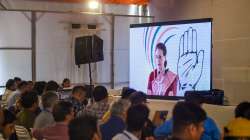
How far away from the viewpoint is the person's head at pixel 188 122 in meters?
2.69

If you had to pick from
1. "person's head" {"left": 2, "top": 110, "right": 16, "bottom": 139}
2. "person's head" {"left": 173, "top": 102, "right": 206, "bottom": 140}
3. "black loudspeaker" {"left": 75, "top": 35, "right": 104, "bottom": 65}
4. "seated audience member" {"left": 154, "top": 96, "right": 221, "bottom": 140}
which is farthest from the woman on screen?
"person's head" {"left": 173, "top": 102, "right": 206, "bottom": 140}

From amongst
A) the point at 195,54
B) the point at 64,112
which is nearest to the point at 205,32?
the point at 195,54

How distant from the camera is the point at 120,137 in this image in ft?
11.1

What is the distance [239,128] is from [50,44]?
7.11 meters

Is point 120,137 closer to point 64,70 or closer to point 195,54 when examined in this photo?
point 195,54

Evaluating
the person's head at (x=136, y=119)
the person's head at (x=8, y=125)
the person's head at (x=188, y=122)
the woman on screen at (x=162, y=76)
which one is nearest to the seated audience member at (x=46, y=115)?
the person's head at (x=8, y=125)

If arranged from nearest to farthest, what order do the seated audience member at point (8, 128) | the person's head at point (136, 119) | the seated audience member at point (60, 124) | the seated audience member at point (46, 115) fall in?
the person's head at point (136, 119), the seated audience member at point (8, 128), the seated audience member at point (60, 124), the seated audience member at point (46, 115)

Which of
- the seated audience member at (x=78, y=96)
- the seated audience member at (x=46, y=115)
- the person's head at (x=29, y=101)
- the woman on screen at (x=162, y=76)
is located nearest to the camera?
the seated audience member at (x=46, y=115)

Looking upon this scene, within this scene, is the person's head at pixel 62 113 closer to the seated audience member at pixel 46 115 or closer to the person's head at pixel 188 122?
the seated audience member at pixel 46 115

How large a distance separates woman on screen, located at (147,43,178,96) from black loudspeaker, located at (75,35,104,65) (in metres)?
1.14

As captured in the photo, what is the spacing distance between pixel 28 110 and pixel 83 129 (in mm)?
2775

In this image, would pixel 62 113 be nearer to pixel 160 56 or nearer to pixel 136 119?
pixel 136 119

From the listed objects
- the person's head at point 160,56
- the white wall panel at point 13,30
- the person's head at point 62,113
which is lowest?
the person's head at point 62,113

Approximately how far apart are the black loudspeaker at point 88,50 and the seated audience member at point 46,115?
89.6 inches
